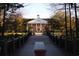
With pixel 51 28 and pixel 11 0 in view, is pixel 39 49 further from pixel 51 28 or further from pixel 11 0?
pixel 11 0

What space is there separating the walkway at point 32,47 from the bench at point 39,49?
0.24 feet

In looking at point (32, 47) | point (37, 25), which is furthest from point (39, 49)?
point (37, 25)

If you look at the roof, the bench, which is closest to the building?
the roof

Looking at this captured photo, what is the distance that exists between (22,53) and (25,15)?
86cm

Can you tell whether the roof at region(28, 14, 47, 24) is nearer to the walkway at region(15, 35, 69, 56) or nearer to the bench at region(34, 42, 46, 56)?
the walkway at region(15, 35, 69, 56)

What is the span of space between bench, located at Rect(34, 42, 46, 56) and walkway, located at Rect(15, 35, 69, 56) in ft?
0.24

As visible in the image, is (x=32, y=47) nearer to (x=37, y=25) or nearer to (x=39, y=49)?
(x=39, y=49)

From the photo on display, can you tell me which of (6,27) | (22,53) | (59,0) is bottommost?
(22,53)

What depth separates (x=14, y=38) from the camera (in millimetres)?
8852

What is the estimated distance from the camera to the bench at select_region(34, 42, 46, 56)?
8.52 m

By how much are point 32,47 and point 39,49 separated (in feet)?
0.70

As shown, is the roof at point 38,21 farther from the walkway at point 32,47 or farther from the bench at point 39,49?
the bench at point 39,49

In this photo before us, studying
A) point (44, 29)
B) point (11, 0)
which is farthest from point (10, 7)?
point (44, 29)

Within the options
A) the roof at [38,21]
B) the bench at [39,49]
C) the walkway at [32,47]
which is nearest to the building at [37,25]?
the roof at [38,21]
